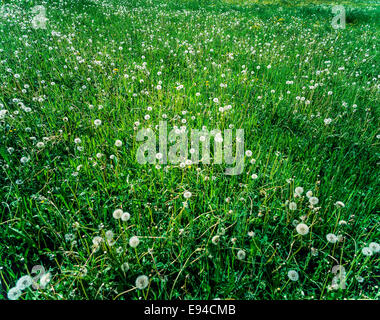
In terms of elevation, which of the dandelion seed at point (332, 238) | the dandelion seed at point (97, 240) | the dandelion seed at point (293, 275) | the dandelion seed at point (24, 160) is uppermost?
the dandelion seed at point (24, 160)

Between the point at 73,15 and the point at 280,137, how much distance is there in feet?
24.5

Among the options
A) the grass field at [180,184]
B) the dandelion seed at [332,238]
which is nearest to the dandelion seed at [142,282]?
the grass field at [180,184]

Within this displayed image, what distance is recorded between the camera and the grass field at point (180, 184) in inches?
56.7

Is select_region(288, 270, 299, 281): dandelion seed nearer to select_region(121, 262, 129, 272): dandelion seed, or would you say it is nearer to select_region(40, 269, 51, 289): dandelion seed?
select_region(121, 262, 129, 272): dandelion seed

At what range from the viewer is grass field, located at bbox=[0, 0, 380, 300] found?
4.73 ft

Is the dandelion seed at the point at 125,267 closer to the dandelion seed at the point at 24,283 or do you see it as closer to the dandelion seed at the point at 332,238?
the dandelion seed at the point at 24,283

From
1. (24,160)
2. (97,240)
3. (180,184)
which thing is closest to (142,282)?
(97,240)

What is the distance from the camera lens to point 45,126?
2.48 m

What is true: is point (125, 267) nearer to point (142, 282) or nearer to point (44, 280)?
point (142, 282)

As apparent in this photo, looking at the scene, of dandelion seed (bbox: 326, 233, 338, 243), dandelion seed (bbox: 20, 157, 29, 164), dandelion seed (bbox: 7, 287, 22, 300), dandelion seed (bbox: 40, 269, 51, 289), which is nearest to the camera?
dandelion seed (bbox: 7, 287, 22, 300)

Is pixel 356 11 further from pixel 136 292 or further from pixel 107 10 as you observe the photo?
pixel 136 292

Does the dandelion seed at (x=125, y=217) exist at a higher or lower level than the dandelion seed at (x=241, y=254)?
higher

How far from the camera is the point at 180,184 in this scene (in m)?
1.99

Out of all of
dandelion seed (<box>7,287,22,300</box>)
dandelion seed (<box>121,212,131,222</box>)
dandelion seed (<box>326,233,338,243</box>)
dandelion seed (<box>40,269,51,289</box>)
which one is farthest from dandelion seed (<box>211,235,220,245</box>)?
dandelion seed (<box>7,287,22,300</box>)
